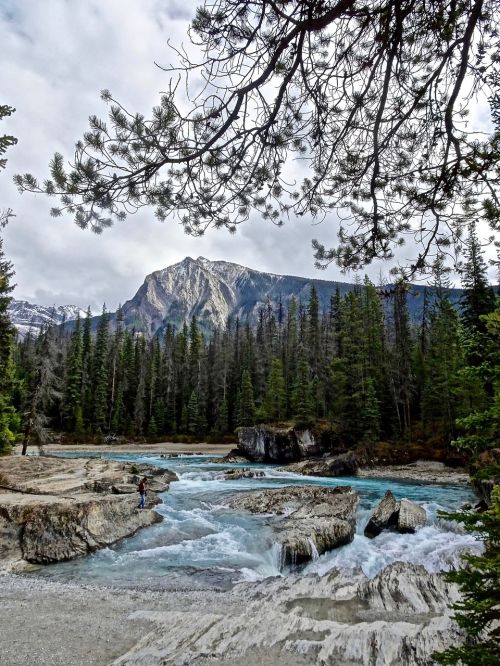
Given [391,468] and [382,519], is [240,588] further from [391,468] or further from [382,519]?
[391,468]

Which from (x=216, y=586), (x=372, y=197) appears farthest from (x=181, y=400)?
(x=372, y=197)

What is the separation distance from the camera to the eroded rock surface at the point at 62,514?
10852 millimetres

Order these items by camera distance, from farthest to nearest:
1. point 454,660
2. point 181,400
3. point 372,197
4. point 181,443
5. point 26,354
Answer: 1. point 26,354
2. point 181,400
3. point 181,443
4. point 372,197
5. point 454,660

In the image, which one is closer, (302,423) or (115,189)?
(115,189)

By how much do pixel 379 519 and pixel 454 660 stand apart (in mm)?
11850

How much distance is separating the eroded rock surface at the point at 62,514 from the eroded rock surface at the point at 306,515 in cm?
420

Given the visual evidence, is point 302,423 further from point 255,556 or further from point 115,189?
point 115,189

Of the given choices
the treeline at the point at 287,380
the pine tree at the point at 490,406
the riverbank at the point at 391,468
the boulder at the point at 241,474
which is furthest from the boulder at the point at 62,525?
the riverbank at the point at 391,468

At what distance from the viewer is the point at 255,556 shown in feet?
37.2

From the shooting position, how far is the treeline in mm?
32625

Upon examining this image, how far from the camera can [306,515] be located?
13.8 metres

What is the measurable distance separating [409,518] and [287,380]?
4371cm

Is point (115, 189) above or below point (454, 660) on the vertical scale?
above

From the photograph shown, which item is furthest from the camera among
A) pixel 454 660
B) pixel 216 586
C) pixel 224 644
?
pixel 216 586
